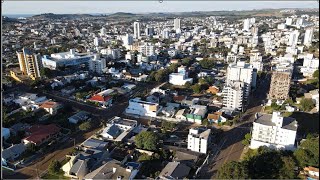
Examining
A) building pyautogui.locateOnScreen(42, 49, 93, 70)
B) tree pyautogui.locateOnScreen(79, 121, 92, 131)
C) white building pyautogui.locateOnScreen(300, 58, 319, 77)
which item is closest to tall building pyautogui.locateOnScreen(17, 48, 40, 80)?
building pyautogui.locateOnScreen(42, 49, 93, 70)

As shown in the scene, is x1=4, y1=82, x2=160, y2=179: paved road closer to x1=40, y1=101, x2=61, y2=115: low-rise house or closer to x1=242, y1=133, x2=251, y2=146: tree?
x1=40, y1=101, x2=61, y2=115: low-rise house

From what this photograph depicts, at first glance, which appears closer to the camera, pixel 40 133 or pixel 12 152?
pixel 12 152

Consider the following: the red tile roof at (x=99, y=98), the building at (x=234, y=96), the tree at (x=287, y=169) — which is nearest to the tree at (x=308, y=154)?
the tree at (x=287, y=169)

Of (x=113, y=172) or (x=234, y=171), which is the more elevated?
(x=234, y=171)

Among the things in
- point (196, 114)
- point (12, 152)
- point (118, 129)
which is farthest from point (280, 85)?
point (12, 152)

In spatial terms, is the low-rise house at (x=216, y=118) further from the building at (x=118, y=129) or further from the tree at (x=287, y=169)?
the tree at (x=287, y=169)

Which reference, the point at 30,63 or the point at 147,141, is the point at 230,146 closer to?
the point at 147,141
